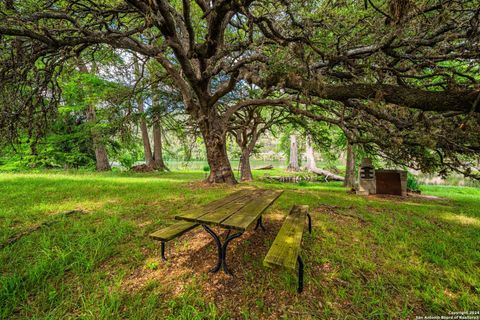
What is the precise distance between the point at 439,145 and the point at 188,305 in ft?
14.9

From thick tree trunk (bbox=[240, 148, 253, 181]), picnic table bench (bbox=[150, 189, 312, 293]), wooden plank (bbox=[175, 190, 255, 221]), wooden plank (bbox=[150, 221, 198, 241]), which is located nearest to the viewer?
picnic table bench (bbox=[150, 189, 312, 293])

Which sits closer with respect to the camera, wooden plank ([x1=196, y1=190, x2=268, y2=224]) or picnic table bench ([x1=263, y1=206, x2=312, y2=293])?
picnic table bench ([x1=263, y1=206, x2=312, y2=293])

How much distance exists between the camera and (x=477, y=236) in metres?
3.29

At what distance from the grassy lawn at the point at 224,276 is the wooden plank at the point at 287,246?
1.55 feet

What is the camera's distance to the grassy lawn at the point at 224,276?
176 centimetres

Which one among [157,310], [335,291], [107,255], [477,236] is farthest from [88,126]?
[477,236]

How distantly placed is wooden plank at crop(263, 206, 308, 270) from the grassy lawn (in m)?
0.47

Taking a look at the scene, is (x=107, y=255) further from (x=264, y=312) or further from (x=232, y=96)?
(x=232, y=96)

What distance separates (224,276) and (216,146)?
5801 millimetres

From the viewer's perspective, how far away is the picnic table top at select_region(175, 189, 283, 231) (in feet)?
6.55

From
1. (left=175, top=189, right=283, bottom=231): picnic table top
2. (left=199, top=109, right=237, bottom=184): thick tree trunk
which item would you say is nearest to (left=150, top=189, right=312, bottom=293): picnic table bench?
(left=175, top=189, right=283, bottom=231): picnic table top

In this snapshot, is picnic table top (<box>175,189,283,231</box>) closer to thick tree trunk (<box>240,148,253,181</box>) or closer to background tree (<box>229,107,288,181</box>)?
background tree (<box>229,107,288,181</box>)

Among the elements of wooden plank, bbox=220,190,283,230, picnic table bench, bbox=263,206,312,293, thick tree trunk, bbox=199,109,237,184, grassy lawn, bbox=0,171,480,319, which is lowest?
grassy lawn, bbox=0,171,480,319

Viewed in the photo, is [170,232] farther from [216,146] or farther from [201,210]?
[216,146]
